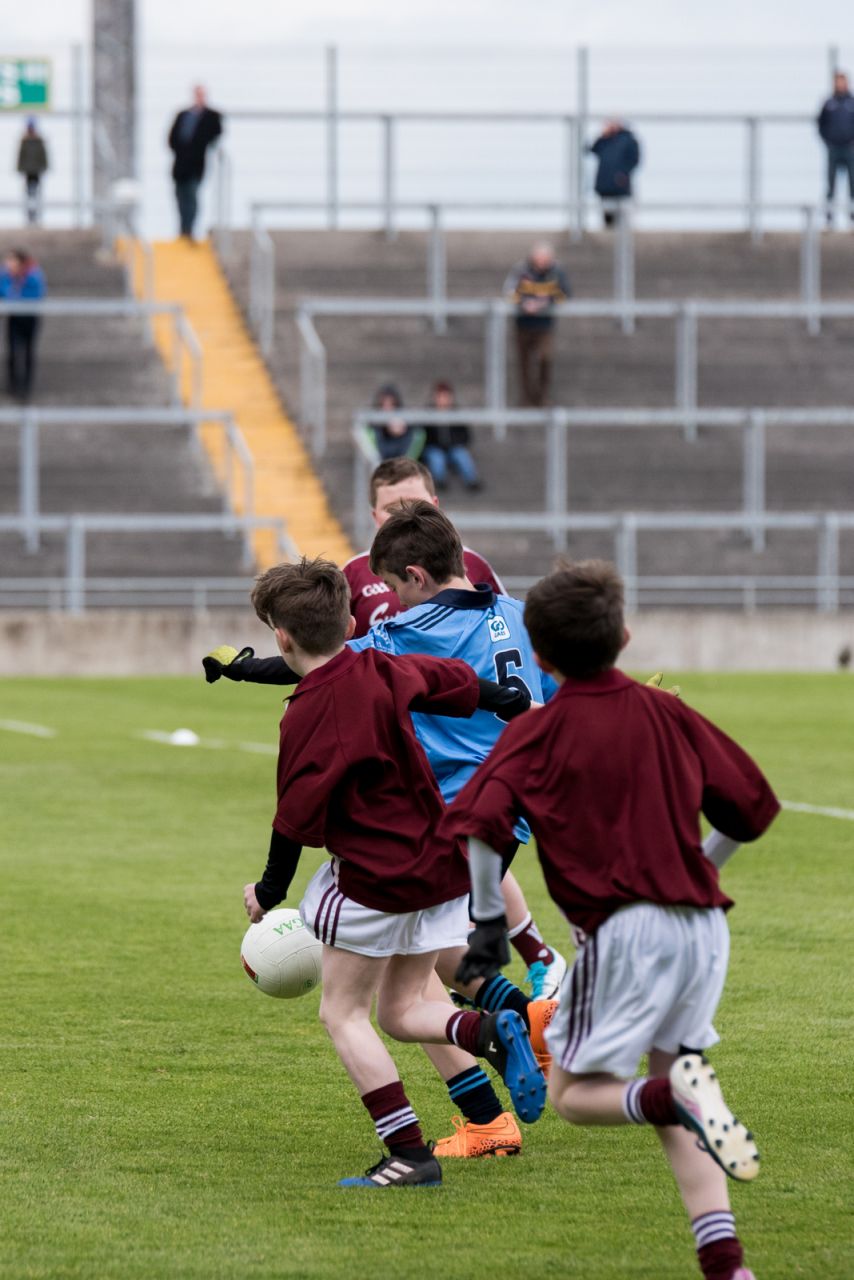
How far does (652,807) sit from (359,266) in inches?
1140

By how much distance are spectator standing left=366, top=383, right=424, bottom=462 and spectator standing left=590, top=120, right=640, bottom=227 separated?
787 centimetres

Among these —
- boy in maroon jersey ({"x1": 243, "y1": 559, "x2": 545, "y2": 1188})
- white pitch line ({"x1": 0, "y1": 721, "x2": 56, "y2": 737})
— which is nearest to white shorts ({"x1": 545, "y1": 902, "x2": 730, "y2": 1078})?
boy in maroon jersey ({"x1": 243, "y1": 559, "x2": 545, "y2": 1188})

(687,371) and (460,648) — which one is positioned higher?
(687,371)

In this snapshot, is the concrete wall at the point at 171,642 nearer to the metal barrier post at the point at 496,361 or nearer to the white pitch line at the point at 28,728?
the metal barrier post at the point at 496,361

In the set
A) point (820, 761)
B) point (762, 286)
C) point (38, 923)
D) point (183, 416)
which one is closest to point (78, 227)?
point (183, 416)

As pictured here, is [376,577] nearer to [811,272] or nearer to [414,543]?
[414,543]

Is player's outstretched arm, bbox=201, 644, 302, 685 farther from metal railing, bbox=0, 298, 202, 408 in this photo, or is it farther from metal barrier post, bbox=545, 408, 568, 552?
metal railing, bbox=0, 298, 202, 408

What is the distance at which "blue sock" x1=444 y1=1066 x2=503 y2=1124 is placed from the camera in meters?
5.44

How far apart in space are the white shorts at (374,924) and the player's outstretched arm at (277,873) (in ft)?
0.30

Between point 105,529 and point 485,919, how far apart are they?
22.2 meters

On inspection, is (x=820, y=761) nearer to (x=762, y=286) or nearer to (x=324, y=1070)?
(x=324, y=1070)

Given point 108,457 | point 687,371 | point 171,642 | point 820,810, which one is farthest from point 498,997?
point 687,371

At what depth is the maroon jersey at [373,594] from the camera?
275 inches

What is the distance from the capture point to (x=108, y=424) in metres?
28.2
